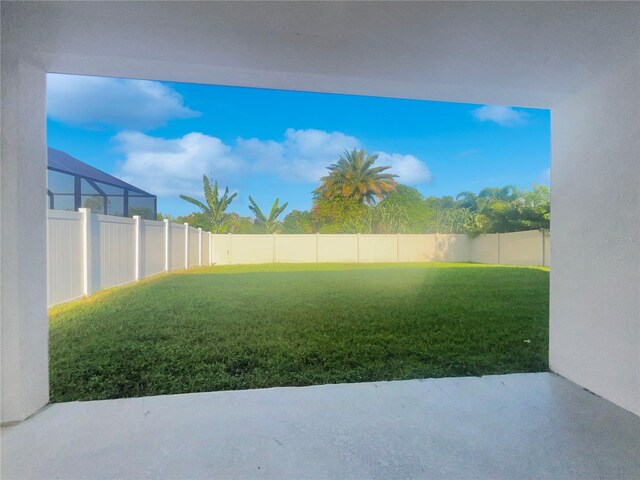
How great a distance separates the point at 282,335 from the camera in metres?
3.52

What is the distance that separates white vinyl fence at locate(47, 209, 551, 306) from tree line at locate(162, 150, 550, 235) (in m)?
0.32

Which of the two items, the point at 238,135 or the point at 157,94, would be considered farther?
the point at 238,135

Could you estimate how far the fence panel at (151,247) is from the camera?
6.02m

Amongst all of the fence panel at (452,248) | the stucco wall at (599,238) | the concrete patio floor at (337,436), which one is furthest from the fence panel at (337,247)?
the concrete patio floor at (337,436)

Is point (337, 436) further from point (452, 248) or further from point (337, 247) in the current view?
point (452, 248)

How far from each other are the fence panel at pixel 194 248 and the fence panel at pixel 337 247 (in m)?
3.50

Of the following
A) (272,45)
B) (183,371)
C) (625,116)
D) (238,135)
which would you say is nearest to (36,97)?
(272,45)

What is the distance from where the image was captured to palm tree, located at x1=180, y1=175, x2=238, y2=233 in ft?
30.9

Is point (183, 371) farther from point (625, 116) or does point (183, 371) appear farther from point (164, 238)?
point (164, 238)

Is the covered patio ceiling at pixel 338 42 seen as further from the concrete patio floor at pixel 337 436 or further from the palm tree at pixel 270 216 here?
the palm tree at pixel 270 216

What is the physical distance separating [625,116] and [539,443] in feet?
6.10

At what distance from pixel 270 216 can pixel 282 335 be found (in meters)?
6.92

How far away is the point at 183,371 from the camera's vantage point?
254 cm

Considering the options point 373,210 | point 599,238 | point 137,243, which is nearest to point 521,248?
point 373,210
